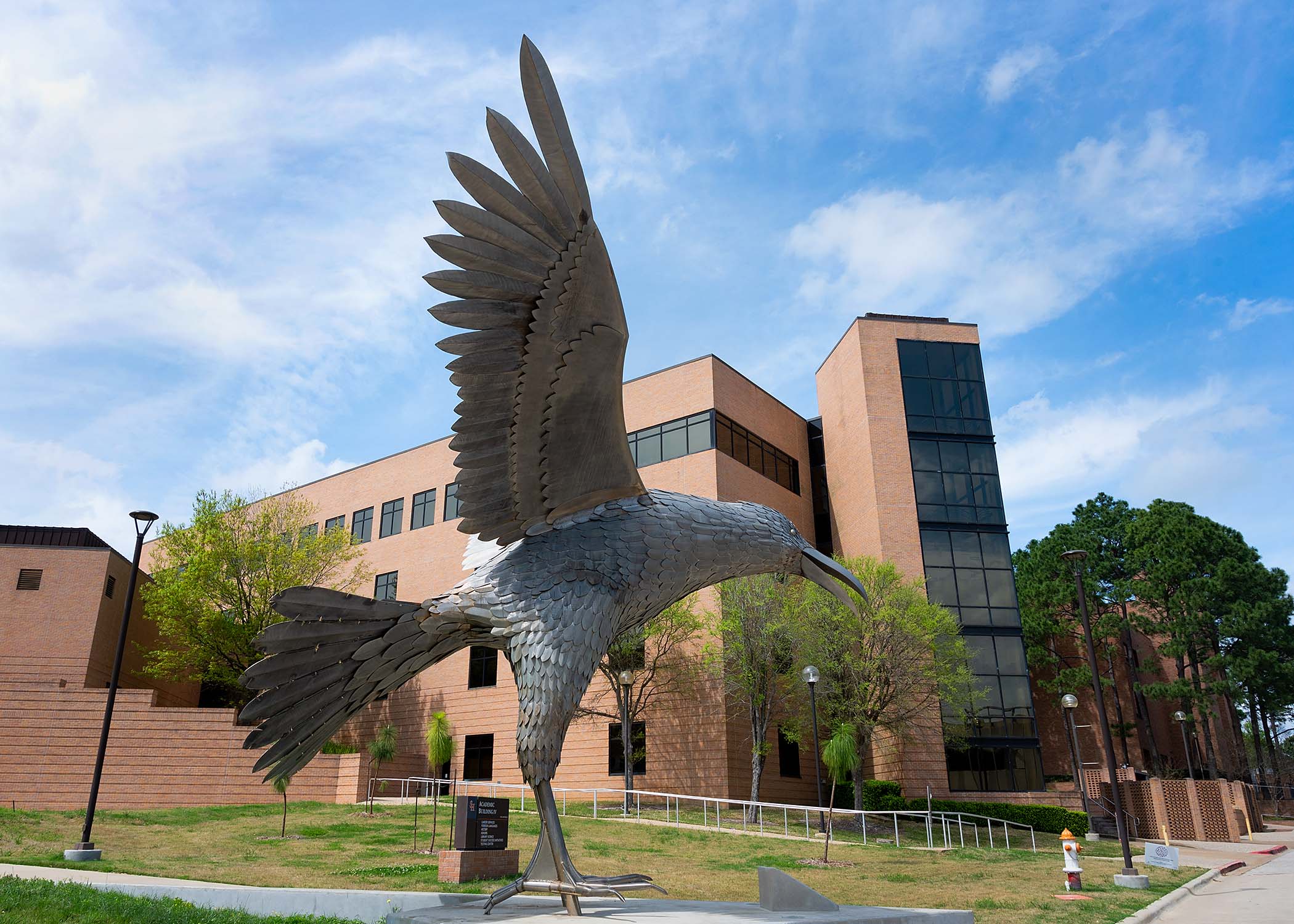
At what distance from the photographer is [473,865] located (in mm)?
11586

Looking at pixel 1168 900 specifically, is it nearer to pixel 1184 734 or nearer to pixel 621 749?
pixel 621 749

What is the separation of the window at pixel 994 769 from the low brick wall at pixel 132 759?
750 inches

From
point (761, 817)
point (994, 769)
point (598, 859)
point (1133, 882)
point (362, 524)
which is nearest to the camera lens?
point (1133, 882)

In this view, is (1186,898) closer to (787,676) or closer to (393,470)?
(787,676)

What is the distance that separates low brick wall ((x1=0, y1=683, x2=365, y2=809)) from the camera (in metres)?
24.0

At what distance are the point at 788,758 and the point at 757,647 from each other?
6612 millimetres

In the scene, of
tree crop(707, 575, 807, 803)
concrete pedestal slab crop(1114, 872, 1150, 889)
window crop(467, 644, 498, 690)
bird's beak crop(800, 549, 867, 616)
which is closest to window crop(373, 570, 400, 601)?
window crop(467, 644, 498, 690)

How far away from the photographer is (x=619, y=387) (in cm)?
685

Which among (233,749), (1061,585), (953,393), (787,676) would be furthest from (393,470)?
(1061,585)

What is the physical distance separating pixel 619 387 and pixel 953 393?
96.9ft

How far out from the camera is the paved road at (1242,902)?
10.7 m

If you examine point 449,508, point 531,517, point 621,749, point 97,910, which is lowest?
point 97,910

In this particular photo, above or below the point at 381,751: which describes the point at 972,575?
above

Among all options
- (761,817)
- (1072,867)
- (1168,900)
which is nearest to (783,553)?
(1072,867)
